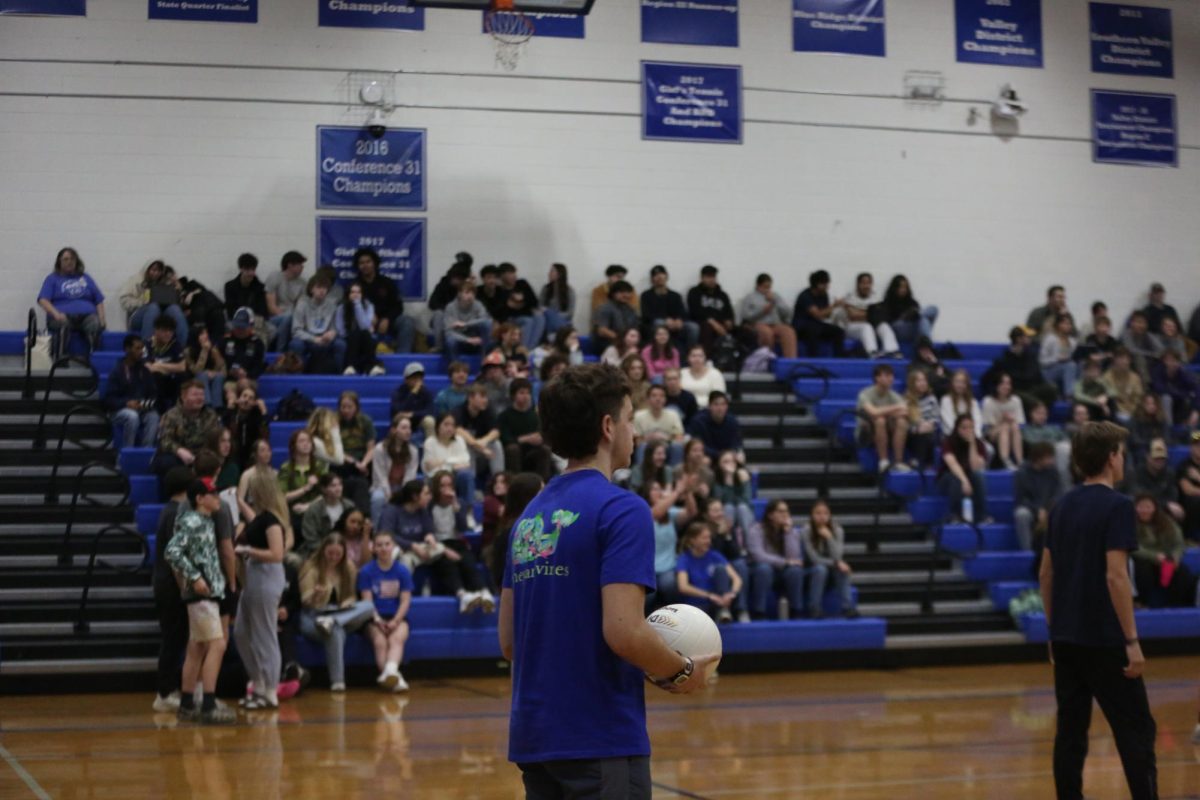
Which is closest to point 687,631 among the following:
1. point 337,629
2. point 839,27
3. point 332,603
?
point 337,629

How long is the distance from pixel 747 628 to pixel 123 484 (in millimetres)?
5882

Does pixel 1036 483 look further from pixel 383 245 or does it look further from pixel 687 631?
pixel 687 631

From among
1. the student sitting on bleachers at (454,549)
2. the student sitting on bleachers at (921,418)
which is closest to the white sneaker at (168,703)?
the student sitting on bleachers at (454,549)

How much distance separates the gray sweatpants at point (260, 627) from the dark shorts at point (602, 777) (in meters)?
7.25

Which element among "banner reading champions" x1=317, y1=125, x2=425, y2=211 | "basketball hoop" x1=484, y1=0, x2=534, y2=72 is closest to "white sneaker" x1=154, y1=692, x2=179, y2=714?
"basketball hoop" x1=484, y1=0, x2=534, y2=72

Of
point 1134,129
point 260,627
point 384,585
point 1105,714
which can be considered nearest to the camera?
point 1105,714

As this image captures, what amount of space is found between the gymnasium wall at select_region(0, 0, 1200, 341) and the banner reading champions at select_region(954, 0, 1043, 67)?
6.2 inches

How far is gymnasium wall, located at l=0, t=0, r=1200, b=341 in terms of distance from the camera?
52.9 feet

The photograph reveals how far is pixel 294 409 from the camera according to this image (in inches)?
556

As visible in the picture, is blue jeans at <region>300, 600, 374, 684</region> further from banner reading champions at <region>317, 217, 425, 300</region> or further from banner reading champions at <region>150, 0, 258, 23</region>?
banner reading champions at <region>150, 0, 258, 23</region>

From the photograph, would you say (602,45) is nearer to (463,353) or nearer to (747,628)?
(463,353)

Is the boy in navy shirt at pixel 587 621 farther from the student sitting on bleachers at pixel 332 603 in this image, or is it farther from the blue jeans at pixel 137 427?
the blue jeans at pixel 137 427

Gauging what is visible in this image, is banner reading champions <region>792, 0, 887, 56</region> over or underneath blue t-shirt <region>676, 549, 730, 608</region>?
over

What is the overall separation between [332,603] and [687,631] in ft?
26.9
